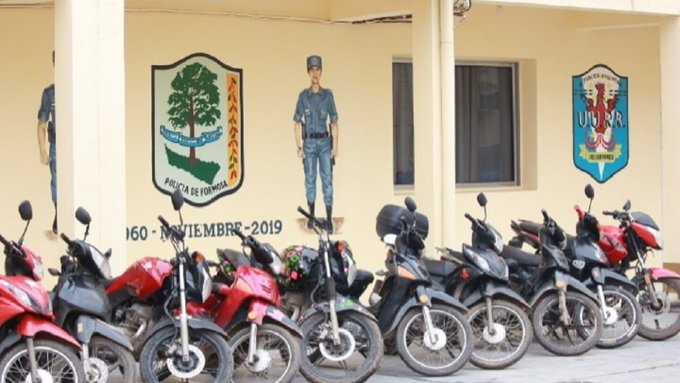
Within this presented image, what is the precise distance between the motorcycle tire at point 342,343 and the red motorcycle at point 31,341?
70.8 inches

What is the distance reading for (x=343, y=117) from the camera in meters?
13.8

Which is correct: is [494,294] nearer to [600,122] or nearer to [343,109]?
[343,109]

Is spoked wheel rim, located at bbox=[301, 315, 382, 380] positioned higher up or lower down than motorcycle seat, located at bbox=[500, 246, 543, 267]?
lower down

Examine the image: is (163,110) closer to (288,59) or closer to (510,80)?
(288,59)

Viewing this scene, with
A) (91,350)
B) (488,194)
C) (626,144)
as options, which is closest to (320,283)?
(91,350)

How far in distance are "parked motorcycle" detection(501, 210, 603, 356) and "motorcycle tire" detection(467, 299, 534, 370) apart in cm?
33

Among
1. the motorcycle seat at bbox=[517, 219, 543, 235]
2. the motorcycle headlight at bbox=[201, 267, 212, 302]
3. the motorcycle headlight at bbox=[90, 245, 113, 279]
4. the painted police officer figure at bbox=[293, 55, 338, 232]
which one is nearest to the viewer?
the motorcycle headlight at bbox=[90, 245, 113, 279]

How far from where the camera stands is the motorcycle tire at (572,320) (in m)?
10.7

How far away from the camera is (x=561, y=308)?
35.0 ft

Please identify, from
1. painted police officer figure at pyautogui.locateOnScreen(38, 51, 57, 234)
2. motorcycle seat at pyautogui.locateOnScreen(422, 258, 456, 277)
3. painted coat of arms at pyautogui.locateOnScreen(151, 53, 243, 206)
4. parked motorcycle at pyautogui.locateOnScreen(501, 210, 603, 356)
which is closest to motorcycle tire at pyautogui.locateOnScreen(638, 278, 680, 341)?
parked motorcycle at pyautogui.locateOnScreen(501, 210, 603, 356)

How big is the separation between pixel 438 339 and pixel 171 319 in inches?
80.1

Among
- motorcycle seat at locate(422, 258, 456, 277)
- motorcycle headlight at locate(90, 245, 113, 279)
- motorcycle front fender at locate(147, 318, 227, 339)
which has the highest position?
motorcycle headlight at locate(90, 245, 113, 279)

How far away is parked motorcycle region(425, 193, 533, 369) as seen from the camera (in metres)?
10.3

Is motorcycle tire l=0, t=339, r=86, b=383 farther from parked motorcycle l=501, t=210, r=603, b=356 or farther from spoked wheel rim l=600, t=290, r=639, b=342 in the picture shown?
spoked wheel rim l=600, t=290, r=639, b=342
